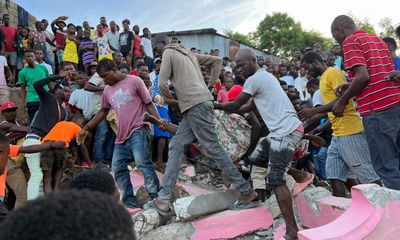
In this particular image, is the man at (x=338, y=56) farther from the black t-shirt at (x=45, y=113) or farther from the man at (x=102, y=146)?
the black t-shirt at (x=45, y=113)

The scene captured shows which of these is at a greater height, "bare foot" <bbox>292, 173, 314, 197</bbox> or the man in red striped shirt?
the man in red striped shirt

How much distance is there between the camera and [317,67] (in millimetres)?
4293

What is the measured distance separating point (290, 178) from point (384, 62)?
168 cm

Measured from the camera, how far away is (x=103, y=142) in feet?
21.5

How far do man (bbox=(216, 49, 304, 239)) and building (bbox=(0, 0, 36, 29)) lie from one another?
38.1 ft

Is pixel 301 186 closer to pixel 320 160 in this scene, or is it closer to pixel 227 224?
pixel 227 224

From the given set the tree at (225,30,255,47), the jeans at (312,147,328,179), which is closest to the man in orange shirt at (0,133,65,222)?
the jeans at (312,147,328,179)

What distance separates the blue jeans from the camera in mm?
4445

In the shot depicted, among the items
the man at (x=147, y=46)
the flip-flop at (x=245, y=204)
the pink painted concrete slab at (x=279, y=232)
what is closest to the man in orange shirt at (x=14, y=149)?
the flip-flop at (x=245, y=204)

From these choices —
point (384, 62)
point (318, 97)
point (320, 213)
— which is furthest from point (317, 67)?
point (320, 213)

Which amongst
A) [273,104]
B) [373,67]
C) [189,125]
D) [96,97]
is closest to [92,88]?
[96,97]

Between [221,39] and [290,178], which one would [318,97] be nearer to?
[290,178]

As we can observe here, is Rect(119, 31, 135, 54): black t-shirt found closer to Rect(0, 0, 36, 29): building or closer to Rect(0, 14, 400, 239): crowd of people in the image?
Rect(0, 14, 400, 239): crowd of people

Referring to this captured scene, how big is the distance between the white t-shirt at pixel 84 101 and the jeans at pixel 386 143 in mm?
4776
